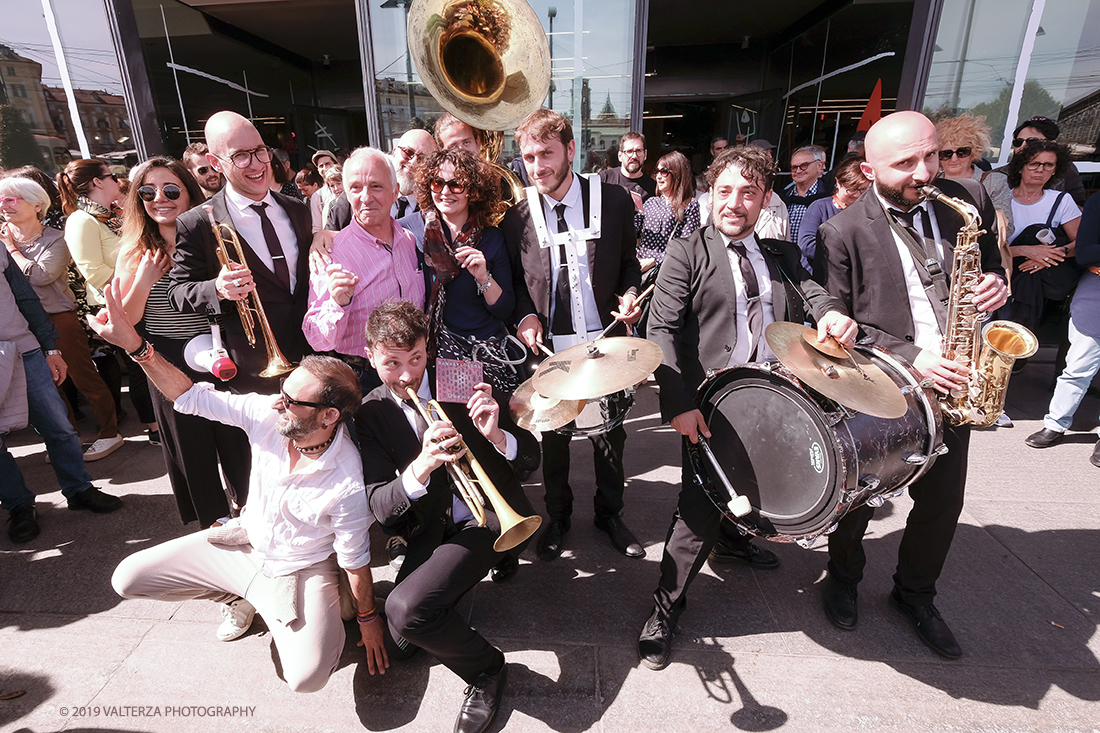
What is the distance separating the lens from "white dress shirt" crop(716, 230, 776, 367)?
240cm

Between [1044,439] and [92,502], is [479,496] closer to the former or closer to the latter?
[92,502]

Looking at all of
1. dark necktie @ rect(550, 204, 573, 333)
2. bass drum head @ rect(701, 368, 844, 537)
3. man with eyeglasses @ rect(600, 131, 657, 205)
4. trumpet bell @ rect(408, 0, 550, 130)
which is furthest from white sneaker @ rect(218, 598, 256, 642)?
man with eyeglasses @ rect(600, 131, 657, 205)

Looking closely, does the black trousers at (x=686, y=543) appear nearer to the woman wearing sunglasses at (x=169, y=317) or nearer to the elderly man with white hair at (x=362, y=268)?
the elderly man with white hair at (x=362, y=268)

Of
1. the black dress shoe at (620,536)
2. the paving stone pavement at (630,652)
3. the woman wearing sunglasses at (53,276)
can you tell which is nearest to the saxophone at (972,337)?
the paving stone pavement at (630,652)

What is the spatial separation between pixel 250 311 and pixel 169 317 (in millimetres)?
602

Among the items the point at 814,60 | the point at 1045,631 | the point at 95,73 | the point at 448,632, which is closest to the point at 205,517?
the point at 448,632

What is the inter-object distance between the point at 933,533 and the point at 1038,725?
0.73 m

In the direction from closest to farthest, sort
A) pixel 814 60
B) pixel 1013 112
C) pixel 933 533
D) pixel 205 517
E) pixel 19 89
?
1. pixel 933 533
2. pixel 205 517
3. pixel 1013 112
4. pixel 19 89
5. pixel 814 60

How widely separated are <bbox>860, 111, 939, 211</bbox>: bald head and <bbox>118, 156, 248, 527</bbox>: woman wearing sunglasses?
3.32 metres

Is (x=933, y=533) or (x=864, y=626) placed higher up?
(x=933, y=533)

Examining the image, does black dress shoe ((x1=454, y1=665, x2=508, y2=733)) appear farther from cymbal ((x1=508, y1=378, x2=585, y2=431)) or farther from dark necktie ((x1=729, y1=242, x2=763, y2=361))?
dark necktie ((x1=729, y1=242, x2=763, y2=361))

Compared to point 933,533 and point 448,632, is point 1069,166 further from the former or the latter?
point 448,632

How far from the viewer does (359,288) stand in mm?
2582

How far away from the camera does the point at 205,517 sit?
310 centimetres
